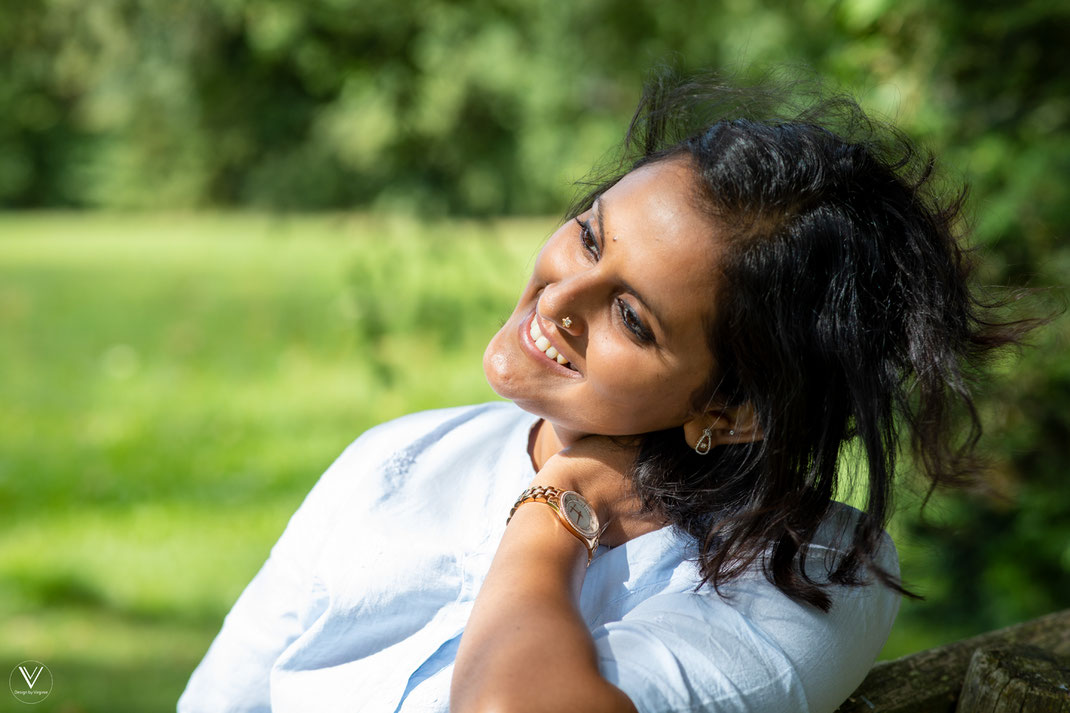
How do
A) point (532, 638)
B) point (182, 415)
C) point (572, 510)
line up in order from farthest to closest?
1. point (182, 415)
2. point (572, 510)
3. point (532, 638)

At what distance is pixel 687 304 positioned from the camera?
1.34m

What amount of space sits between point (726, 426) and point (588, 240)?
33 centimetres

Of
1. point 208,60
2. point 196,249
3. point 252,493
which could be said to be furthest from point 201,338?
point 196,249

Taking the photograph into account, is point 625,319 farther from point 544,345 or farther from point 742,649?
point 742,649

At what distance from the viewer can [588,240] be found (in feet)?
4.80

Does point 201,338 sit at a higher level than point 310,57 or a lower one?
lower

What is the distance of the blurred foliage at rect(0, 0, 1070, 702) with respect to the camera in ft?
11.4

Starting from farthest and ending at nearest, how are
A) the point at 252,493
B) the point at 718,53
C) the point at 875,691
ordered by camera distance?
the point at 718,53
the point at 252,493
the point at 875,691

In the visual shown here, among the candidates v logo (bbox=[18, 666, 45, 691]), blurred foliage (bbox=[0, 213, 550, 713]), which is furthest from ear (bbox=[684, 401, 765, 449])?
v logo (bbox=[18, 666, 45, 691])

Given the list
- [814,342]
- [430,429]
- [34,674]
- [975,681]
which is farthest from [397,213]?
[975,681]

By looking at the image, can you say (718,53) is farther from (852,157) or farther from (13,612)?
(852,157)

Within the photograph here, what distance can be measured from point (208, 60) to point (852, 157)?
398cm

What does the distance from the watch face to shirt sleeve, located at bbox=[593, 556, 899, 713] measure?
0.40 feet

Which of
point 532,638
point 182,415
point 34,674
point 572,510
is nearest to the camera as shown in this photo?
point 532,638
